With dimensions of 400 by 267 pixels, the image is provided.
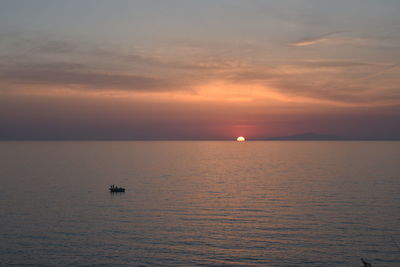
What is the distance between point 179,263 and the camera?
43.4 metres

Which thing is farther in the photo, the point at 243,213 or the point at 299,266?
the point at 243,213

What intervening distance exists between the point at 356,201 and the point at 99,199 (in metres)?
57.8

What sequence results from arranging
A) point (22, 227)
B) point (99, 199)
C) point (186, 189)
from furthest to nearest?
point (186, 189) → point (99, 199) → point (22, 227)

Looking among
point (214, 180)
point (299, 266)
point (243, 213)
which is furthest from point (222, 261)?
point (214, 180)

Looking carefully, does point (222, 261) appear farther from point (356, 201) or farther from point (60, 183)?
point (60, 183)

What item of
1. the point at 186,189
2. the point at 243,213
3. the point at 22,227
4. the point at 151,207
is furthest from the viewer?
the point at 186,189

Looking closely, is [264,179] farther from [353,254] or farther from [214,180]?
[353,254]

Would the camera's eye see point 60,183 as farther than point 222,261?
Yes

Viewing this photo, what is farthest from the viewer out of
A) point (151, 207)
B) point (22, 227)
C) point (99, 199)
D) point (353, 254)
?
point (99, 199)

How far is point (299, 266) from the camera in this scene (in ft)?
139

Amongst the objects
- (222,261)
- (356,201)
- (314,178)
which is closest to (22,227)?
(222,261)

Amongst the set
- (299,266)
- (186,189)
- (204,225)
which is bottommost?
(299,266)

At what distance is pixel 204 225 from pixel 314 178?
7474 cm

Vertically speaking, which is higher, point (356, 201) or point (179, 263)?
point (356, 201)
